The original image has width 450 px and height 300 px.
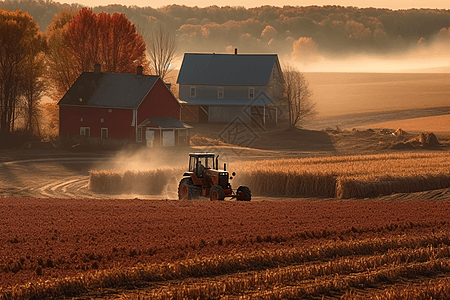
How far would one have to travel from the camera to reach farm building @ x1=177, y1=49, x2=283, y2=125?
8181 cm

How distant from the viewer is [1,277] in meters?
13.7

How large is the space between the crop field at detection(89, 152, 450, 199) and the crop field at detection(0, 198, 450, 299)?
8.16m

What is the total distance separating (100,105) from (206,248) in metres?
50.2

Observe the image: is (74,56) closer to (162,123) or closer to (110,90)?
(110,90)

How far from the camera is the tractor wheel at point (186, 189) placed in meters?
28.3

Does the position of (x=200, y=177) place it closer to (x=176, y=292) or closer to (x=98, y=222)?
(x=98, y=222)

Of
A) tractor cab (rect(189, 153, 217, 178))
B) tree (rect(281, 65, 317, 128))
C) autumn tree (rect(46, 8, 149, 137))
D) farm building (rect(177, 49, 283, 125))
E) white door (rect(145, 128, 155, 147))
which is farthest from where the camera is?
farm building (rect(177, 49, 283, 125))

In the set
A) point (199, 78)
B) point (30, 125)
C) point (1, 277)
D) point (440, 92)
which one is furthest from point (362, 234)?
point (440, 92)

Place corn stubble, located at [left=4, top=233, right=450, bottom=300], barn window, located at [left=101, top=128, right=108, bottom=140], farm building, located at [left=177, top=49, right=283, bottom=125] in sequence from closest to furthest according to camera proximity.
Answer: corn stubble, located at [left=4, top=233, right=450, bottom=300] < barn window, located at [left=101, top=128, right=108, bottom=140] < farm building, located at [left=177, top=49, right=283, bottom=125]

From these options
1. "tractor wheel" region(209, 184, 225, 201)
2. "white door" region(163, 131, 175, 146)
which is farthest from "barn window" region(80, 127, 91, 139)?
"tractor wheel" region(209, 184, 225, 201)

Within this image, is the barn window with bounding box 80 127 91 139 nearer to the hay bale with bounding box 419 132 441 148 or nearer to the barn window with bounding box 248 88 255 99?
the barn window with bounding box 248 88 255 99

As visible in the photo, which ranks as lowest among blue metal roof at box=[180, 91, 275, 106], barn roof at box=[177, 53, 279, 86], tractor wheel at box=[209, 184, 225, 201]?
tractor wheel at box=[209, 184, 225, 201]

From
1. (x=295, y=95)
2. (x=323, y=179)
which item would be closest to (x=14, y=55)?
(x=295, y=95)

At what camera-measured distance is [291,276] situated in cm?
1380
